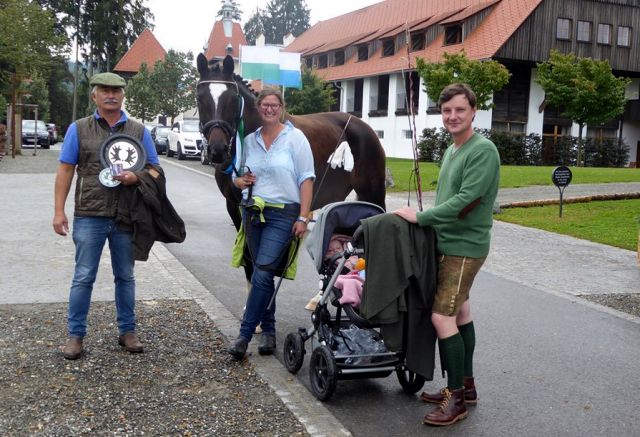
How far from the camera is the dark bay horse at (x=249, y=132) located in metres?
5.68

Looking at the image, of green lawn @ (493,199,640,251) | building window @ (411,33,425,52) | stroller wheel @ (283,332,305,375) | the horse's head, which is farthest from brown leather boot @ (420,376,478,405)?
building window @ (411,33,425,52)

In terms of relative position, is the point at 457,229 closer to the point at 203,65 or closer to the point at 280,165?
the point at 280,165

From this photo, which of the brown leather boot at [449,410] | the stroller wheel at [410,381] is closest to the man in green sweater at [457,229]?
the brown leather boot at [449,410]

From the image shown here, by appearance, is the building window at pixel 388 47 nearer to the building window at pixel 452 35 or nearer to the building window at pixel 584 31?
the building window at pixel 452 35

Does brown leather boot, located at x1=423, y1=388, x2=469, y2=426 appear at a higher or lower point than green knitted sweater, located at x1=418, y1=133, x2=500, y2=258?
lower

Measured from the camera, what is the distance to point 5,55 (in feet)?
103

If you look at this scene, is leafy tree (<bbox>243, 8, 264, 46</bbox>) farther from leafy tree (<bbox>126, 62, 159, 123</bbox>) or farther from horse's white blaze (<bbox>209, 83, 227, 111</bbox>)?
horse's white blaze (<bbox>209, 83, 227, 111</bbox>)

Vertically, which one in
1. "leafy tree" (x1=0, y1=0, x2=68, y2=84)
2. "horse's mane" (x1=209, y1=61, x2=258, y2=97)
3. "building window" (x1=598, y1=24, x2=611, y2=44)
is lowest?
"horse's mane" (x1=209, y1=61, x2=258, y2=97)

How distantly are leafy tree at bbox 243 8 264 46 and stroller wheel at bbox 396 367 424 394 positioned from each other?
4005 inches

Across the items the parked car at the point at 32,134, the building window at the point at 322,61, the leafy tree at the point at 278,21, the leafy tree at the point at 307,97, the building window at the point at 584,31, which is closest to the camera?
the leafy tree at the point at 307,97

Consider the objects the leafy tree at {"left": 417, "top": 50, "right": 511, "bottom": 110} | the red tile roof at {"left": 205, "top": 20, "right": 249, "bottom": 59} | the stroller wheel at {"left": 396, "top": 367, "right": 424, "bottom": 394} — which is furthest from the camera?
the red tile roof at {"left": 205, "top": 20, "right": 249, "bottom": 59}

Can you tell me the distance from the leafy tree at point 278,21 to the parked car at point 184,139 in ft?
231

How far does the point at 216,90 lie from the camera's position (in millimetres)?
5820

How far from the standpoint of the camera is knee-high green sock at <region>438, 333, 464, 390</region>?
4.50 meters
